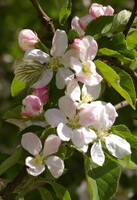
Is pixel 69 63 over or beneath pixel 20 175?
over

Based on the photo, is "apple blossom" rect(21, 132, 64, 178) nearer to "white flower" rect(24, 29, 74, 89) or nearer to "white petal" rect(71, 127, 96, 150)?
"white petal" rect(71, 127, 96, 150)

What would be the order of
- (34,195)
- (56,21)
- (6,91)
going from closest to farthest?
(56,21) → (34,195) → (6,91)

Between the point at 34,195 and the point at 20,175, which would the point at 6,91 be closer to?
the point at 34,195

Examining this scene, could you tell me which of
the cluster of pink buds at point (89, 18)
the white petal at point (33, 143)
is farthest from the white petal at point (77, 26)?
the white petal at point (33, 143)

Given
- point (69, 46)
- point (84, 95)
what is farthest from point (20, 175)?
point (69, 46)

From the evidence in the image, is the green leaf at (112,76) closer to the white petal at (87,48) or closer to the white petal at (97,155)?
the white petal at (87,48)

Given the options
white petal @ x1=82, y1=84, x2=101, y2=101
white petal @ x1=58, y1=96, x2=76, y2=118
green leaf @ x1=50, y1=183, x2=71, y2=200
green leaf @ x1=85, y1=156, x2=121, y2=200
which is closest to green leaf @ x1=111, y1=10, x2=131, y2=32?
white petal @ x1=82, y1=84, x2=101, y2=101

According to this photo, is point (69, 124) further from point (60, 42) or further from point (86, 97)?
point (60, 42)

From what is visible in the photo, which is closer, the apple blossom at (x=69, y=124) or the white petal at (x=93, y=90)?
the apple blossom at (x=69, y=124)
